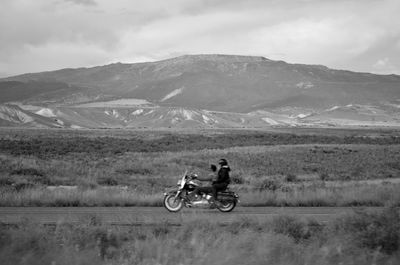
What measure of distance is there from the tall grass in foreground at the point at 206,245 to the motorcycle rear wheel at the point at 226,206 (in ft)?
18.8

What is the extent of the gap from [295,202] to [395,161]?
103ft

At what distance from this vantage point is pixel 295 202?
63.2 feet

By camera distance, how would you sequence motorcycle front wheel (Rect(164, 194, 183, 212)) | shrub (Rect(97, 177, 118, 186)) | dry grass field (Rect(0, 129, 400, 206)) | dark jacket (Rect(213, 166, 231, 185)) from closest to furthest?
1. dark jacket (Rect(213, 166, 231, 185))
2. motorcycle front wheel (Rect(164, 194, 183, 212))
3. dry grass field (Rect(0, 129, 400, 206))
4. shrub (Rect(97, 177, 118, 186))

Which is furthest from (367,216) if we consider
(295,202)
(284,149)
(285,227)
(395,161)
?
(284,149)

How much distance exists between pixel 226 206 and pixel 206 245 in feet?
26.5

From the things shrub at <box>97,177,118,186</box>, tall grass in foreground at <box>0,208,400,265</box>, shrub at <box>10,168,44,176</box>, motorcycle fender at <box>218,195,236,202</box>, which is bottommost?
shrub at <box>97,177,118,186</box>

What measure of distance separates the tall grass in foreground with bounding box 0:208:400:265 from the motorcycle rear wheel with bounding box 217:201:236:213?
5.74 meters

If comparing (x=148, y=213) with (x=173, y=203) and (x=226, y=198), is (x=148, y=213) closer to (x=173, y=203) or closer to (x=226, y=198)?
(x=173, y=203)

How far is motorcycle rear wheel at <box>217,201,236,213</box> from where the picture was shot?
55.2 ft

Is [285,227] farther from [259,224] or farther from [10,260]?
[10,260]

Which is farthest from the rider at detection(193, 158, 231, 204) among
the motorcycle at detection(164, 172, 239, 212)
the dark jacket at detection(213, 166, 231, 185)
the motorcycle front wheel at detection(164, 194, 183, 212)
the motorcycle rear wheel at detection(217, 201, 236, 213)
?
the motorcycle front wheel at detection(164, 194, 183, 212)

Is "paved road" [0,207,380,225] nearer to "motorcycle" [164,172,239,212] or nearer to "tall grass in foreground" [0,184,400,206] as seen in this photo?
"motorcycle" [164,172,239,212]

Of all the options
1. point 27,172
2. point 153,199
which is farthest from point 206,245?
point 27,172

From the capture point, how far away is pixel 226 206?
16.9 metres
